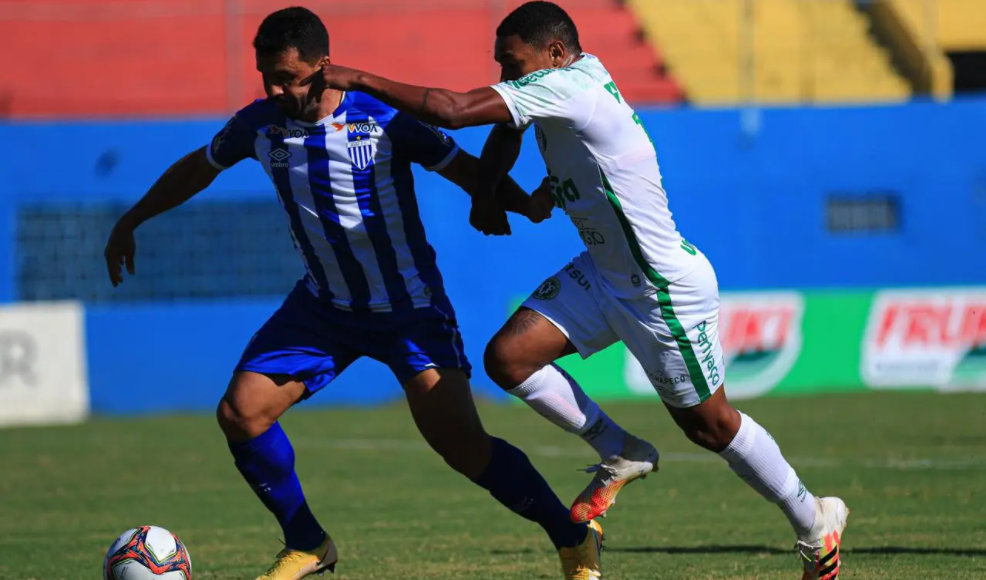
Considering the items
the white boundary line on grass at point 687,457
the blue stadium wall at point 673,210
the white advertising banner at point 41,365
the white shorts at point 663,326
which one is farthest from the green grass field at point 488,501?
the blue stadium wall at point 673,210

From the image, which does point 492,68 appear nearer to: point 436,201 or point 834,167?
point 436,201

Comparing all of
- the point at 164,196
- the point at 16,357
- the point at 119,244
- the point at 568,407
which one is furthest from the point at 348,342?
the point at 16,357

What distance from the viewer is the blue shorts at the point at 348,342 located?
6285 millimetres

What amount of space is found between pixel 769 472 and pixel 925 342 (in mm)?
13394

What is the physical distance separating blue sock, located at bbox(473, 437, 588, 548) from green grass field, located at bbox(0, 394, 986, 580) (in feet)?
2.03

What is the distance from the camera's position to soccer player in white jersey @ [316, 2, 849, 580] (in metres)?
5.94

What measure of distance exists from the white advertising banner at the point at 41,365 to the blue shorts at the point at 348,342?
11415 millimetres

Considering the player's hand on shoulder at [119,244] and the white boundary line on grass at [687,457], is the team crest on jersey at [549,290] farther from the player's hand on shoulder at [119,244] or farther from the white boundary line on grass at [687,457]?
the white boundary line on grass at [687,457]

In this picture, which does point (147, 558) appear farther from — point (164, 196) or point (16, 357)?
point (16, 357)

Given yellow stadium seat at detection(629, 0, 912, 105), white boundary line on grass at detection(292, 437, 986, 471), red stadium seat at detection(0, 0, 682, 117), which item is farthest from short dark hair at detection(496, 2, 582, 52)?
yellow stadium seat at detection(629, 0, 912, 105)

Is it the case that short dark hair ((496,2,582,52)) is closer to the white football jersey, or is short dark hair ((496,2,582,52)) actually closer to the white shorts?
the white football jersey

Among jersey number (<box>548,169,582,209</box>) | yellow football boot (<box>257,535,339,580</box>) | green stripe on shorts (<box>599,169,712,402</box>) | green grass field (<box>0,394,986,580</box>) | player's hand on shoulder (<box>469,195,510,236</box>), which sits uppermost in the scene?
jersey number (<box>548,169,582,209</box>)

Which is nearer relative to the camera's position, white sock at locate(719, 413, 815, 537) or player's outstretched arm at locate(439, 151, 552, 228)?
white sock at locate(719, 413, 815, 537)

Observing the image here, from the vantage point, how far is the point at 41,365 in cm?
1723
